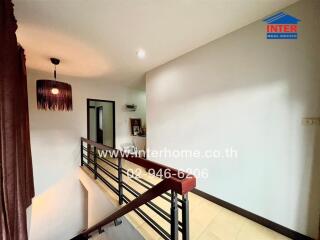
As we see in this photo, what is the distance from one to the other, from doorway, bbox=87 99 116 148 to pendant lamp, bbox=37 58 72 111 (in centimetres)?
224

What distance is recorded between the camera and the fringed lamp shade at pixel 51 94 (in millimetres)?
1898

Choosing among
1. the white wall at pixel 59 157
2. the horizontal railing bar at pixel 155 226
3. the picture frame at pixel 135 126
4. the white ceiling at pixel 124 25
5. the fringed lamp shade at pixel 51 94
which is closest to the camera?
the horizontal railing bar at pixel 155 226

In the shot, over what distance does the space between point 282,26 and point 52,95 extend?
271 centimetres

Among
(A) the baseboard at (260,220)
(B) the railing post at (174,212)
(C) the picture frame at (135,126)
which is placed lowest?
(A) the baseboard at (260,220)

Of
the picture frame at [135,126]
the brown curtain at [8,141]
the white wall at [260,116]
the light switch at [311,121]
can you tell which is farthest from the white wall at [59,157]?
the light switch at [311,121]

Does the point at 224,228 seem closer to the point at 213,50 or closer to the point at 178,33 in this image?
the point at 213,50

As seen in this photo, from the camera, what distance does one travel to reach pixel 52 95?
195 centimetres

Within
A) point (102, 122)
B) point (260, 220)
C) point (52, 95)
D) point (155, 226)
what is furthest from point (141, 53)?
point (102, 122)

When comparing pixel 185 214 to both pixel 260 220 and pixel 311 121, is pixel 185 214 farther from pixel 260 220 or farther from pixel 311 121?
pixel 311 121

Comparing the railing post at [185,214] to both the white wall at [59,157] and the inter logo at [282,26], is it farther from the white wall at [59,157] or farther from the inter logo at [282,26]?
the white wall at [59,157]

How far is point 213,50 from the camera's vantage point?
6.70 feet

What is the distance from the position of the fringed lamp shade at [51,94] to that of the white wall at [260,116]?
174cm

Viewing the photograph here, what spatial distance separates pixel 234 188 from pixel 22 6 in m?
2.91

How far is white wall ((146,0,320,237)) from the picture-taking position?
1.36 m
